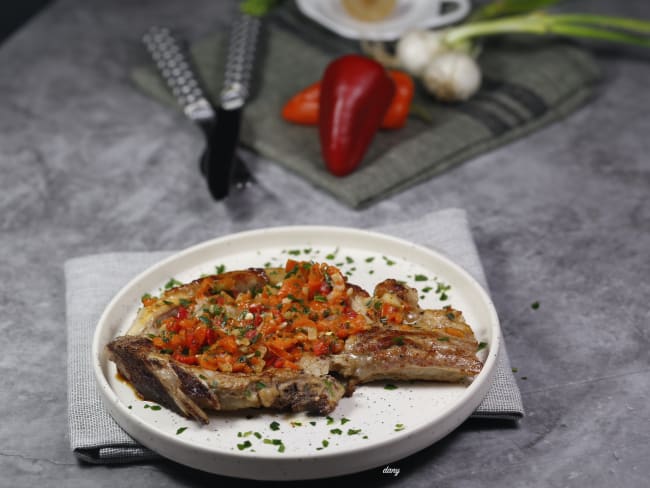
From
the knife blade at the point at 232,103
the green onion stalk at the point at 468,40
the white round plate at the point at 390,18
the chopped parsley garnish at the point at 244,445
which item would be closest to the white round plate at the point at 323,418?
the chopped parsley garnish at the point at 244,445

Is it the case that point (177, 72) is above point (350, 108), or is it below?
below

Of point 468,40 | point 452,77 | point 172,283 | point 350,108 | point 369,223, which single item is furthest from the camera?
point 468,40

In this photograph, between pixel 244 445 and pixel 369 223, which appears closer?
pixel 244 445

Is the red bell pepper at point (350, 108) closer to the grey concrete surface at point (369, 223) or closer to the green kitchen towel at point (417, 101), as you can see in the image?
the green kitchen towel at point (417, 101)

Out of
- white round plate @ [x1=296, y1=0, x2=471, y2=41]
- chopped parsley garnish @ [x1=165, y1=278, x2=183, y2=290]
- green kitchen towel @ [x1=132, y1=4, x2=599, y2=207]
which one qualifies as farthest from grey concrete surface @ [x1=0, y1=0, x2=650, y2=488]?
white round plate @ [x1=296, y1=0, x2=471, y2=41]

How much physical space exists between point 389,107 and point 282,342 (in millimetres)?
1906

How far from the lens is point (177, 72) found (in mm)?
4520

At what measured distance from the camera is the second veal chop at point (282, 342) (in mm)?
2418

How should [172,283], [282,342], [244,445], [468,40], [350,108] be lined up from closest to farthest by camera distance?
[244,445]
[282,342]
[172,283]
[350,108]
[468,40]

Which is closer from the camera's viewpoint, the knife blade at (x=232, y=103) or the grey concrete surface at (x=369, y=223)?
the grey concrete surface at (x=369, y=223)

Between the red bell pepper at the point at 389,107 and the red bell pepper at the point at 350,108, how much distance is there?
0.24 feet

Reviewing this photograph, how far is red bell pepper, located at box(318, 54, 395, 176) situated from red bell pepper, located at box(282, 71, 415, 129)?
7 cm

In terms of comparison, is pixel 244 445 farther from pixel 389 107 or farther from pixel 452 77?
pixel 452 77

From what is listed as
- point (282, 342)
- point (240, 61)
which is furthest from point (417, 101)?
point (282, 342)
